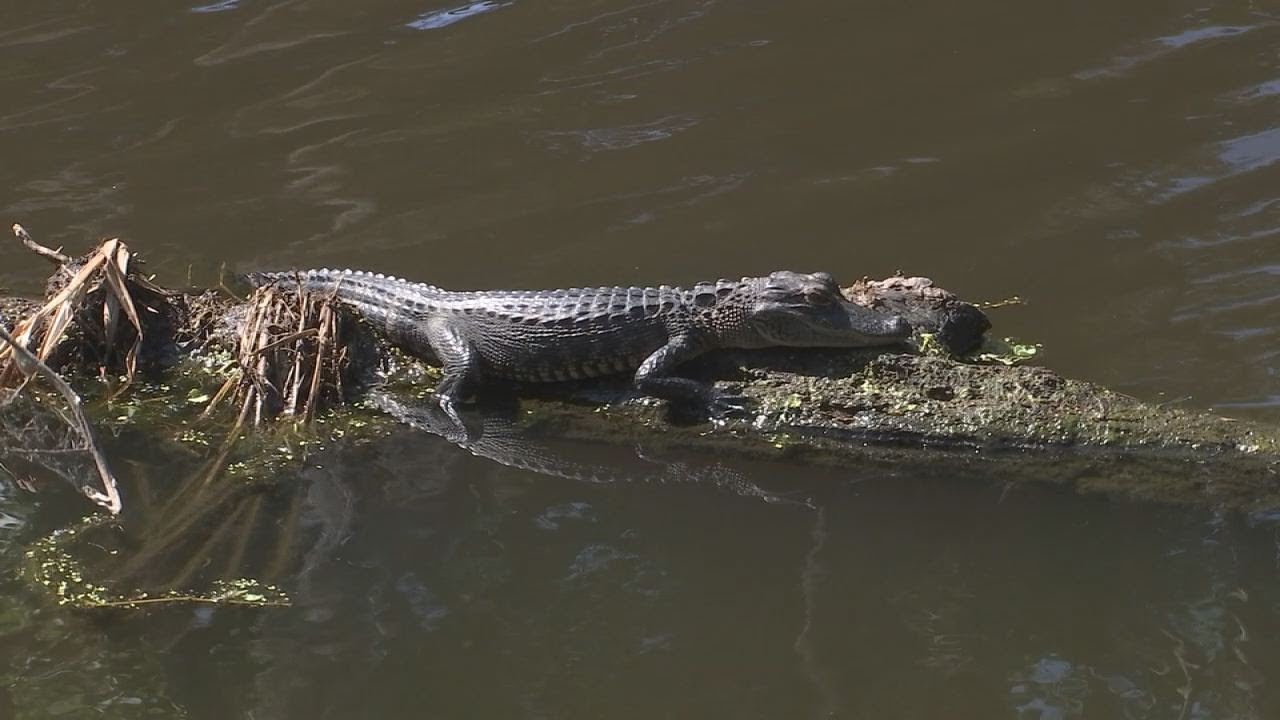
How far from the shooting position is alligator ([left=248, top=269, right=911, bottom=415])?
6258mm

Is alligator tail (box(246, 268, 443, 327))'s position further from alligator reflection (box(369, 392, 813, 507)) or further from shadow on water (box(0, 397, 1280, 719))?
shadow on water (box(0, 397, 1280, 719))

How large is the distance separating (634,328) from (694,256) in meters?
2.05

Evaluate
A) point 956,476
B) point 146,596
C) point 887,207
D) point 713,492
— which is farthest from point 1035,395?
point 146,596

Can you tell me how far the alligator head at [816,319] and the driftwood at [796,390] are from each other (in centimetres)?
10

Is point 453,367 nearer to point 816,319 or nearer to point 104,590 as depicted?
point 816,319

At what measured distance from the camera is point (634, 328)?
21.2 ft

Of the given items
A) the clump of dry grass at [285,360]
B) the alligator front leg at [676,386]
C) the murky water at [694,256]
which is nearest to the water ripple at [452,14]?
the murky water at [694,256]

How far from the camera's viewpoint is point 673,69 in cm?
1090

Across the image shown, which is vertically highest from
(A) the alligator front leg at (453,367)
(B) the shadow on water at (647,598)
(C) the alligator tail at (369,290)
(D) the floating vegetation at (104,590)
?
(C) the alligator tail at (369,290)

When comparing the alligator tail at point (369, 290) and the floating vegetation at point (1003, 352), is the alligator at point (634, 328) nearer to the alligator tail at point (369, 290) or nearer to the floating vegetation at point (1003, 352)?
the alligator tail at point (369, 290)

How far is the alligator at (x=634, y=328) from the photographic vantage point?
20.5 feet

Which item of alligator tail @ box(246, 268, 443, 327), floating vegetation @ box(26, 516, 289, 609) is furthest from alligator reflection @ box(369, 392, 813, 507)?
floating vegetation @ box(26, 516, 289, 609)

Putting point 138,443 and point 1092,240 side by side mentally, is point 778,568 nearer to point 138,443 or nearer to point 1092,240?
point 138,443

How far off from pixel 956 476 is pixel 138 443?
368 centimetres
